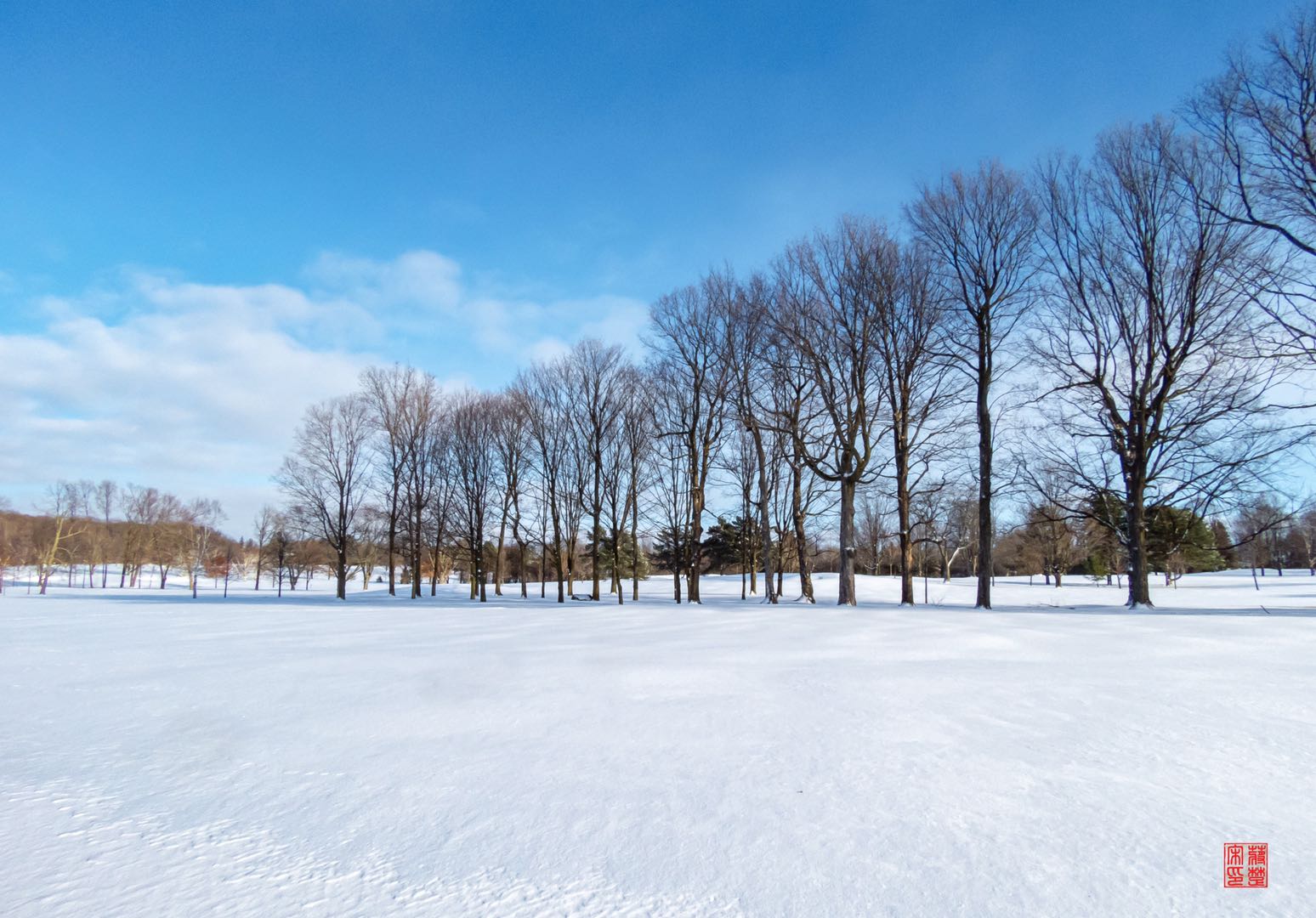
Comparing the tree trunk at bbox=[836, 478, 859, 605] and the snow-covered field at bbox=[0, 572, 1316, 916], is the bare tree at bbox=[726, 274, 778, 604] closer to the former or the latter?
the tree trunk at bbox=[836, 478, 859, 605]

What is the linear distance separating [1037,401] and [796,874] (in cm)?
2043

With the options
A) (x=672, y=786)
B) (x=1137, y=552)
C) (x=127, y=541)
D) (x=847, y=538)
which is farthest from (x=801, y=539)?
(x=127, y=541)

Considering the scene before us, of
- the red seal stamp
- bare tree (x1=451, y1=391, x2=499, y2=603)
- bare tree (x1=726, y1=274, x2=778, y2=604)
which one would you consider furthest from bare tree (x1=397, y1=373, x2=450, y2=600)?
the red seal stamp

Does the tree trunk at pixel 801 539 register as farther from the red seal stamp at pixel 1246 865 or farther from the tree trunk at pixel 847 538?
the red seal stamp at pixel 1246 865

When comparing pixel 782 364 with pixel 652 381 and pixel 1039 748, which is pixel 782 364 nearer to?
pixel 652 381

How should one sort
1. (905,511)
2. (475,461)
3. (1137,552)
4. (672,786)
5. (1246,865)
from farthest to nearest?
(475,461) < (905,511) < (1137,552) < (672,786) < (1246,865)

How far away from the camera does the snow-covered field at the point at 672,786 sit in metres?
2.40

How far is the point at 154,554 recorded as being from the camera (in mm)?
65000

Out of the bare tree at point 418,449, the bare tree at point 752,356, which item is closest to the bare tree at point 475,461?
the bare tree at point 418,449

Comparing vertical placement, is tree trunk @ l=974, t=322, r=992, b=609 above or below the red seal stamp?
above

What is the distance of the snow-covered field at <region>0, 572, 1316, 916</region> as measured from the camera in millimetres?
2404

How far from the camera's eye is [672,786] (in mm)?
3428

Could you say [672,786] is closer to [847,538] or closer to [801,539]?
[847,538]

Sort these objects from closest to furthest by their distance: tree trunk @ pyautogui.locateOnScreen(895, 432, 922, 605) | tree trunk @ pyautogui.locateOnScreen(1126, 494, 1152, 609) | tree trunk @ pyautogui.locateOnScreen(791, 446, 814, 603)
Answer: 1. tree trunk @ pyautogui.locateOnScreen(1126, 494, 1152, 609)
2. tree trunk @ pyautogui.locateOnScreen(895, 432, 922, 605)
3. tree trunk @ pyautogui.locateOnScreen(791, 446, 814, 603)
